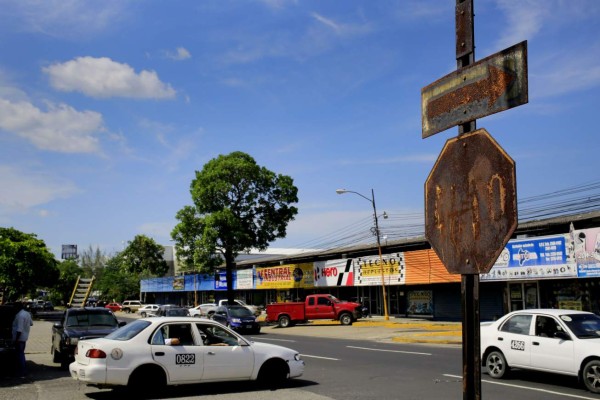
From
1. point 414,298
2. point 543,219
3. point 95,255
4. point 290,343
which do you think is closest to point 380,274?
point 414,298

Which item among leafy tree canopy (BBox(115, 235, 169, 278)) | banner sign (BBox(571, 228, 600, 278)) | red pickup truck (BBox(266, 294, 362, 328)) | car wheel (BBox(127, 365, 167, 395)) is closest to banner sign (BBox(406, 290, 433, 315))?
red pickup truck (BBox(266, 294, 362, 328))

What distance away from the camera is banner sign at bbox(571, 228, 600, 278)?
24.1 metres

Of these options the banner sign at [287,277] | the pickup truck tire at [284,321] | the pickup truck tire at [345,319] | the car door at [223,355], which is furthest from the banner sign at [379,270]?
the car door at [223,355]

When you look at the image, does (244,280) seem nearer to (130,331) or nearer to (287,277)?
(287,277)

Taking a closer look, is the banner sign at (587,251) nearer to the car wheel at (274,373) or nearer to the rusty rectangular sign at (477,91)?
Answer: the car wheel at (274,373)

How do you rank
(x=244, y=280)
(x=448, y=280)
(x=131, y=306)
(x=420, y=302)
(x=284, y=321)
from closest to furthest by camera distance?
(x=448, y=280)
(x=284, y=321)
(x=420, y=302)
(x=244, y=280)
(x=131, y=306)

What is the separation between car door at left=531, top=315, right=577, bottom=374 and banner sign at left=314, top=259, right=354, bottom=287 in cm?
2930

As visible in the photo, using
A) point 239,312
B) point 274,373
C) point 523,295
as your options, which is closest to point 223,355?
point 274,373

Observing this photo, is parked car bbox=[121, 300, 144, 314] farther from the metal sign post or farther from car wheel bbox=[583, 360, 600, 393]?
the metal sign post

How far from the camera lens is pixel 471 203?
12.0 feet

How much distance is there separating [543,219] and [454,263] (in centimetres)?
2993

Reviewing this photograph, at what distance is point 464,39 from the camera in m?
4.01

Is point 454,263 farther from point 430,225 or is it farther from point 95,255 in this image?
point 95,255

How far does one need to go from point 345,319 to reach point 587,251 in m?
16.2
